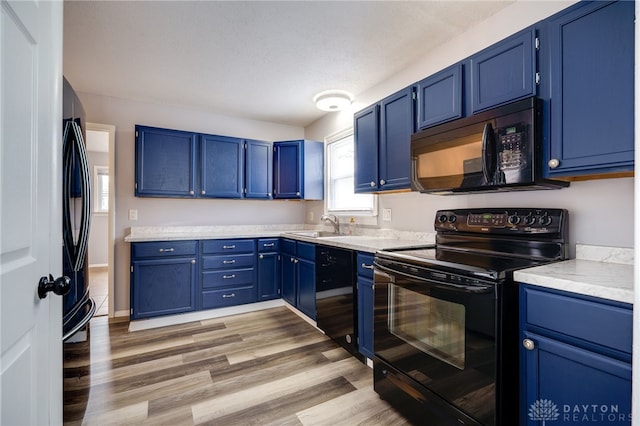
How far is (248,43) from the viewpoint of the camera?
228cm

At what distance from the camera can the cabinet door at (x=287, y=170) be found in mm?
3821

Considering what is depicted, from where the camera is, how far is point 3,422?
27.1 inches

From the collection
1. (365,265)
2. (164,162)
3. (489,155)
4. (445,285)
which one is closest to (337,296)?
(365,265)

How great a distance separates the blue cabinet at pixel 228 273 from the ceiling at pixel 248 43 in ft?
5.50

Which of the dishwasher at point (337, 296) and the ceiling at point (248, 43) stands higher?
the ceiling at point (248, 43)

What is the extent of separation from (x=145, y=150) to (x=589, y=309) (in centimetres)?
370

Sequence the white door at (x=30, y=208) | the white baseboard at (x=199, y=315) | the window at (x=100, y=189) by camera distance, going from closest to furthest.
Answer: the white door at (x=30, y=208)
the white baseboard at (x=199, y=315)
the window at (x=100, y=189)

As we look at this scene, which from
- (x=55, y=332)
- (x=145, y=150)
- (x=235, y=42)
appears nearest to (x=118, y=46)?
(x=235, y=42)

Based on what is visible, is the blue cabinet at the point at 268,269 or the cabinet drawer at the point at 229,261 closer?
the cabinet drawer at the point at 229,261

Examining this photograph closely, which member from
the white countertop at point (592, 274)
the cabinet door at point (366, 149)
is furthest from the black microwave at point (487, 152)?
the cabinet door at point (366, 149)

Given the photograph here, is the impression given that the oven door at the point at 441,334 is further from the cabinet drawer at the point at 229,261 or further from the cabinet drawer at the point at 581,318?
the cabinet drawer at the point at 229,261

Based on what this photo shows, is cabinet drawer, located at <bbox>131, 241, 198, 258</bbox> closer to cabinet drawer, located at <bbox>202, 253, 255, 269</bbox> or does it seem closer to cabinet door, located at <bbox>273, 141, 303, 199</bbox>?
cabinet drawer, located at <bbox>202, 253, 255, 269</bbox>

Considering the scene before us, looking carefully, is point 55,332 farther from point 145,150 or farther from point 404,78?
point 404,78

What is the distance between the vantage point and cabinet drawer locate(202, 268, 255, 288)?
10.7ft
